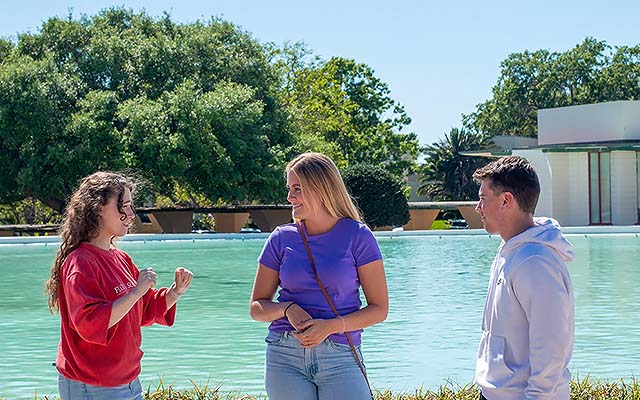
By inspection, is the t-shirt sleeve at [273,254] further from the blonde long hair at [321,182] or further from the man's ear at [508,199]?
the man's ear at [508,199]

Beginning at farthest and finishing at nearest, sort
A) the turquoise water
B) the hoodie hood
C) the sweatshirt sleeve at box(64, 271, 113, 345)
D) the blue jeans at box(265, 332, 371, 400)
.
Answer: the turquoise water < the blue jeans at box(265, 332, 371, 400) < the sweatshirt sleeve at box(64, 271, 113, 345) < the hoodie hood

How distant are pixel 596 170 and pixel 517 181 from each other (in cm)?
3677

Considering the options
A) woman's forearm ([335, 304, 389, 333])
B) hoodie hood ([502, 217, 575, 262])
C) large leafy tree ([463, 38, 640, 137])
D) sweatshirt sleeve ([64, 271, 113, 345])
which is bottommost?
woman's forearm ([335, 304, 389, 333])

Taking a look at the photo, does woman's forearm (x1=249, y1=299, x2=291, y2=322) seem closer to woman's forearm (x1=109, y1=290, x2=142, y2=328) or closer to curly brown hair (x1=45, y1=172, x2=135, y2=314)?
woman's forearm (x1=109, y1=290, x2=142, y2=328)

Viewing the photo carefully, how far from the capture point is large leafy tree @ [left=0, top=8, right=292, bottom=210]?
108 feet

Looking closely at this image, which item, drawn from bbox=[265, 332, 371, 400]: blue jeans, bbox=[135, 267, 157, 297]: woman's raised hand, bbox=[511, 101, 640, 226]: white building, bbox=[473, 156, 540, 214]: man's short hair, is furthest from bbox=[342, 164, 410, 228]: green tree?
bbox=[473, 156, 540, 214]: man's short hair

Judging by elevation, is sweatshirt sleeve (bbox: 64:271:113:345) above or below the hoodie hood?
below

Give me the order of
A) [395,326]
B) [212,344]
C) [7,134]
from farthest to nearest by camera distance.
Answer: [7,134]
[395,326]
[212,344]

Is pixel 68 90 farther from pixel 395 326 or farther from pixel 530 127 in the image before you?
pixel 530 127

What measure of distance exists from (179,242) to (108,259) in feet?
84.3

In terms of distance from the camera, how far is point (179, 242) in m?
29.1

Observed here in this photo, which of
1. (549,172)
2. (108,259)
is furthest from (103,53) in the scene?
(108,259)

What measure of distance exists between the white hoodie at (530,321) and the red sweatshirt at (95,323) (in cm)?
131

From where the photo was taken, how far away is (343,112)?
45.3 metres
